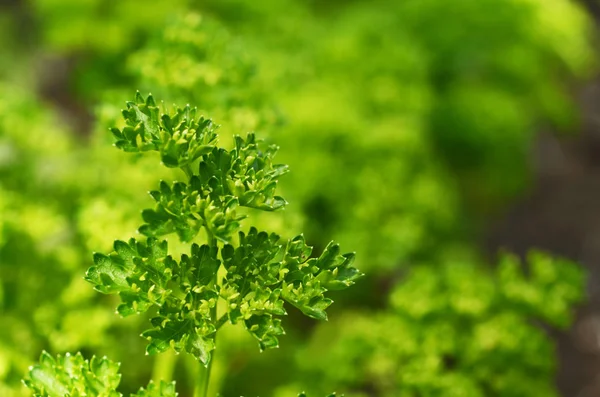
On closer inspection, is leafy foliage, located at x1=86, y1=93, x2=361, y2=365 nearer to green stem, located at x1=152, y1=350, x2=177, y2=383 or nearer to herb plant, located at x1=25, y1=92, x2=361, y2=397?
herb plant, located at x1=25, y1=92, x2=361, y2=397

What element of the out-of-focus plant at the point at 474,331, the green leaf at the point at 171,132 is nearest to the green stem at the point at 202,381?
the green leaf at the point at 171,132

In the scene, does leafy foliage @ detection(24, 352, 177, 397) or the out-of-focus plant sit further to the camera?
the out-of-focus plant

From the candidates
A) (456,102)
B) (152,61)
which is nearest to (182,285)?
(152,61)

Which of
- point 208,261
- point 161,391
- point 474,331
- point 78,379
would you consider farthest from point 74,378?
point 474,331

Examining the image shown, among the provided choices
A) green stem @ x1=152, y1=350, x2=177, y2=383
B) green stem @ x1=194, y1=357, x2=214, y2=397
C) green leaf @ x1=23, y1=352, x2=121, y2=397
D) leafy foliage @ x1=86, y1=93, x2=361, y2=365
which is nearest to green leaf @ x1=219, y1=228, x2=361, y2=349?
leafy foliage @ x1=86, y1=93, x2=361, y2=365

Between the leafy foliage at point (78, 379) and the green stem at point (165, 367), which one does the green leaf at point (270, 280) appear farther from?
the green stem at point (165, 367)
